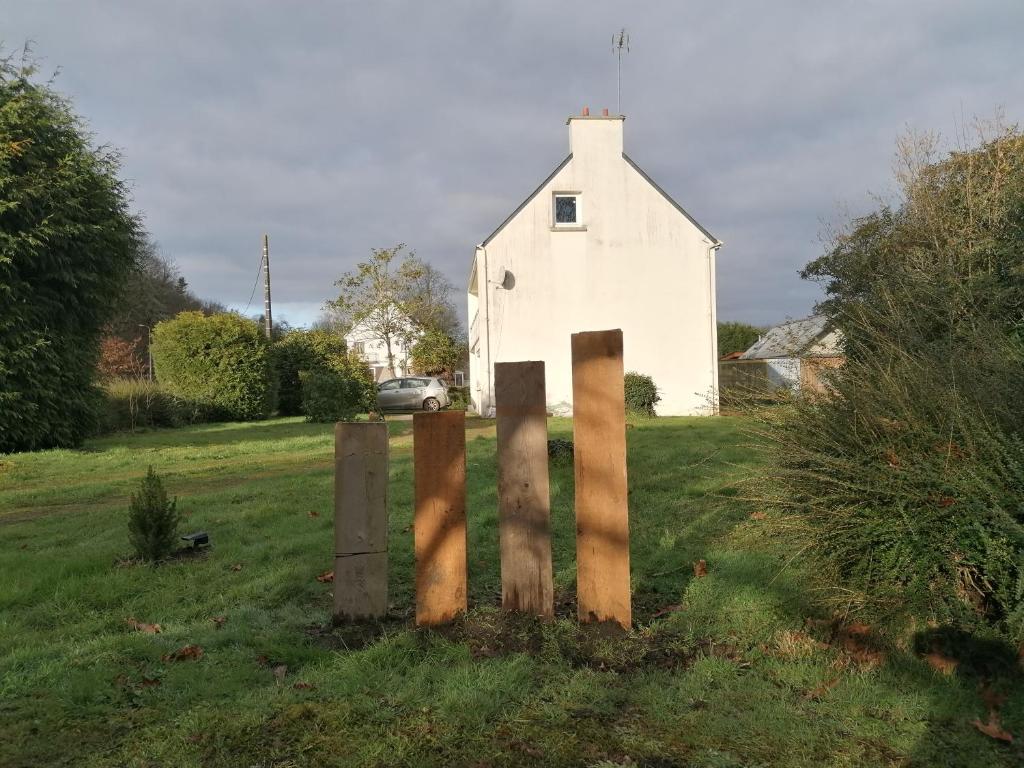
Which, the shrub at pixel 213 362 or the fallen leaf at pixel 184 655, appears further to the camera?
the shrub at pixel 213 362

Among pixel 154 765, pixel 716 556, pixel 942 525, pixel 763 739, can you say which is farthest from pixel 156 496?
pixel 942 525

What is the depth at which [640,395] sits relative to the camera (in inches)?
800

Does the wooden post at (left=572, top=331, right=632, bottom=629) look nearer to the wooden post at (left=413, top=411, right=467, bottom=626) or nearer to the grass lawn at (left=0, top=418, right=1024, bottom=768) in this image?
the grass lawn at (left=0, top=418, right=1024, bottom=768)

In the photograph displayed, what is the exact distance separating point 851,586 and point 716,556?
144 centimetres

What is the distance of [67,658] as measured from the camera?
309cm

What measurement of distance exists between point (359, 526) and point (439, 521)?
1.41 ft

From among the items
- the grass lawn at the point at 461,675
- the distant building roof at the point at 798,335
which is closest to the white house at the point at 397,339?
the distant building roof at the point at 798,335

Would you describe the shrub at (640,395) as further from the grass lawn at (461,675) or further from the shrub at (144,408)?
the grass lawn at (461,675)

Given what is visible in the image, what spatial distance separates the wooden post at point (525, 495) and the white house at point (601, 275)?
1729cm

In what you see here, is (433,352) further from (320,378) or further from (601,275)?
(601,275)

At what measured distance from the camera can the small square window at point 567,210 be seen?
69.7ft

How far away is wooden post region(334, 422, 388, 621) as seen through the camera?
3.54 m

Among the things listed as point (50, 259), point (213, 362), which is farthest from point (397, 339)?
point (50, 259)

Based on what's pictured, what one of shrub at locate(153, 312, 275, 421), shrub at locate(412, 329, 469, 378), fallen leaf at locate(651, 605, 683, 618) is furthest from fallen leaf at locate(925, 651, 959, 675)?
shrub at locate(412, 329, 469, 378)
